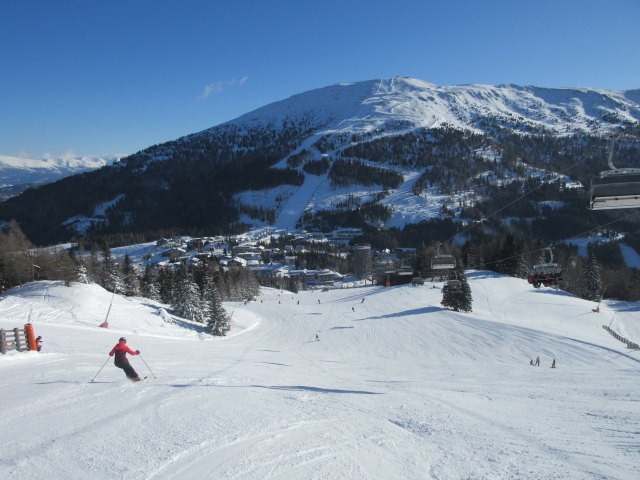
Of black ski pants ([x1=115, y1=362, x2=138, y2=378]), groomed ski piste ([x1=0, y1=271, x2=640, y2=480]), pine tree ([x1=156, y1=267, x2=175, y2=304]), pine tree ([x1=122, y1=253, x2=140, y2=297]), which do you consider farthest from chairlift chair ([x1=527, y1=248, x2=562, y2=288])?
pine tree ([x1=122, y1=253, x2=140, y2=297])

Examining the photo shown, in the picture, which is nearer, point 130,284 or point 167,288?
point 130,284

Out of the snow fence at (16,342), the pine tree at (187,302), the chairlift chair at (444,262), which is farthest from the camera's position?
the pine tree at (187,302)

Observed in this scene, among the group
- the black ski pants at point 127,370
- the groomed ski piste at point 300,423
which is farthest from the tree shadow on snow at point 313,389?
the black ski pants at point 127,370

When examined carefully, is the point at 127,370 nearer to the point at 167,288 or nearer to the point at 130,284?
the point at 167,288

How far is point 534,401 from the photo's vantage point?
29.8 ft

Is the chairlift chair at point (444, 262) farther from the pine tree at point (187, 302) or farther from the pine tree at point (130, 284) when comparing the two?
the pine tree at point (130, 284)

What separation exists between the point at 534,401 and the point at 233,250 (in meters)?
132

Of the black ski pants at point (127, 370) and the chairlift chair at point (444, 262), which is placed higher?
the black ski pants at point (127, 370)

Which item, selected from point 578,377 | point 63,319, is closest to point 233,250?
point 63,319

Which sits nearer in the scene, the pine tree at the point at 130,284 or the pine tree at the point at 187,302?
the pine tree at the point at 187,302

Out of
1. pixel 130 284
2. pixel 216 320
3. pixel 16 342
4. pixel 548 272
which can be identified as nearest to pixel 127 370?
pixel 16 342

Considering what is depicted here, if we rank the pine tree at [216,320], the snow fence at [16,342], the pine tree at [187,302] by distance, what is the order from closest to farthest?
the snow fence at [16,342]
the pine tree at [216,320]
the pine tree at [187,302]

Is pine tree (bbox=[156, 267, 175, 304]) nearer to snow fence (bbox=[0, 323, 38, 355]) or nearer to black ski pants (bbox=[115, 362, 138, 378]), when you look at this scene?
snow fence (bbox=[0, 323, 38, 355])

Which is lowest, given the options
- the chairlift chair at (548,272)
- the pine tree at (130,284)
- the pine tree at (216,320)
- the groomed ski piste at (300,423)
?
the pine tree at (216,320)
